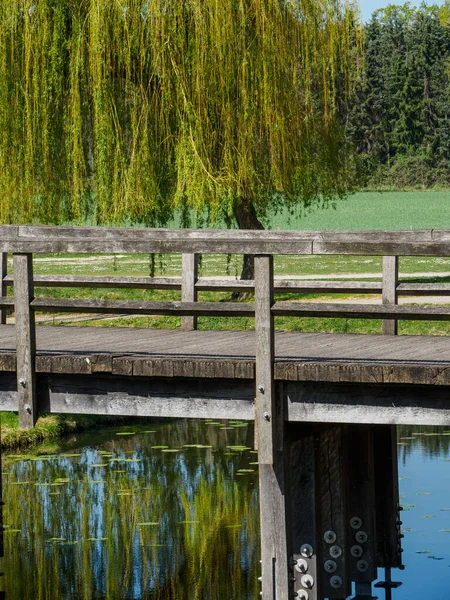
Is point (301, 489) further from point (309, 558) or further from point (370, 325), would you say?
point (370, 325)

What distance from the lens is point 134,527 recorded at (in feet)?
42.7

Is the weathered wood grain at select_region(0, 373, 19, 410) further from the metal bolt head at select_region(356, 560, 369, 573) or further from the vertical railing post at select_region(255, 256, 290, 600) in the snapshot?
the metal bolt head at select_region(356, 560, 369, 573)

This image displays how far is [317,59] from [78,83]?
4.42 meters

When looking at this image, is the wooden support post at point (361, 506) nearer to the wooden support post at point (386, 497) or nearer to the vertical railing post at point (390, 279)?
the wooden support post at point (386, 497)

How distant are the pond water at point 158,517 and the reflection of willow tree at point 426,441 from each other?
0.01m

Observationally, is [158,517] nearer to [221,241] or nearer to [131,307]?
[131,307]

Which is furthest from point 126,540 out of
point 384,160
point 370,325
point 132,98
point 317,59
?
point 384,160

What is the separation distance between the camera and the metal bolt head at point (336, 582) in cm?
1010

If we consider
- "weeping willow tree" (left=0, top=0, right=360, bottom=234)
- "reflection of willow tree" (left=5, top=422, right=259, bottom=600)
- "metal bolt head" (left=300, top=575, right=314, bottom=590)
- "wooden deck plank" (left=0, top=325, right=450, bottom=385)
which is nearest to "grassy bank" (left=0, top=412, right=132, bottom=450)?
"reflection of willow tree" (left=5, top=422, right=259, bottom=600)

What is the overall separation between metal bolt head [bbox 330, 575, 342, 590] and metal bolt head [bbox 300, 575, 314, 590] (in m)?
1.25

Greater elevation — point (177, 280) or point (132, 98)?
point (132, 98)

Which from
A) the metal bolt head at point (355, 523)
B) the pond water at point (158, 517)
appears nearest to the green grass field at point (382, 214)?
the pond water at point (158, 517)

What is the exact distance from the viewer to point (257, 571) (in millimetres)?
11500

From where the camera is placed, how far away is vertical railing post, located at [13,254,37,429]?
8383mm
